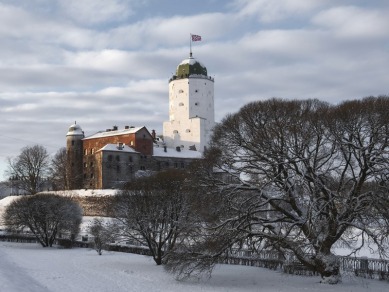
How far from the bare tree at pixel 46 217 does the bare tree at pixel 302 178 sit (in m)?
27.9

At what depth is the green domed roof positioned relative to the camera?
365 feet

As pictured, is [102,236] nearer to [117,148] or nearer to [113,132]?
[117,148]

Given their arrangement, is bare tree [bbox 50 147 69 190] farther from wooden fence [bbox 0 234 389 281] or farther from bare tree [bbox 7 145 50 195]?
wooden fence [bbox 0 234 389 281]

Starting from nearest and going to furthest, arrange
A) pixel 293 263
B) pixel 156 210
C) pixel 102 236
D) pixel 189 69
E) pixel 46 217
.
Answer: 1. pixel 293 263
2. pixel 156 210
3. pixel 102 236
4. pixel 46 217
5. pixel 189 69

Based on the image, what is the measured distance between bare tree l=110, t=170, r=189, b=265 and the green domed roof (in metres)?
78.2

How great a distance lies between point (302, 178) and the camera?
2170 centimetres

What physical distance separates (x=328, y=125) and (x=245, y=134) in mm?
3738

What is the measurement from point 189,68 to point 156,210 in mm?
81340

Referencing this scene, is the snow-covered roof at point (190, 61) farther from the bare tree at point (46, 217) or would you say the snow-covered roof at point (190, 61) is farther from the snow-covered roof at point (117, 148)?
the bare tree at point (46, 217)

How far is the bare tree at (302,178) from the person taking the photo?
20969 millimetres

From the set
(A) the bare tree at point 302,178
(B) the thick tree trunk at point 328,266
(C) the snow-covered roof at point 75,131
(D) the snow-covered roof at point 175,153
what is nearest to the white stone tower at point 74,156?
(C) the snow-covered roof at point 75,131

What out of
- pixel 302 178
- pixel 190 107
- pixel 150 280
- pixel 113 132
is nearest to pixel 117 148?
pixel 113 132

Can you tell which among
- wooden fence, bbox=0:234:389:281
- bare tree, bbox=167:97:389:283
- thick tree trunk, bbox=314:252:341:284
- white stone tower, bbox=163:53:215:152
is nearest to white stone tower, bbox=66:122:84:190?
white stone tower, bbox=163:53:215:152

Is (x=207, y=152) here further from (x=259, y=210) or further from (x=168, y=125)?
(x=168, y=125)
